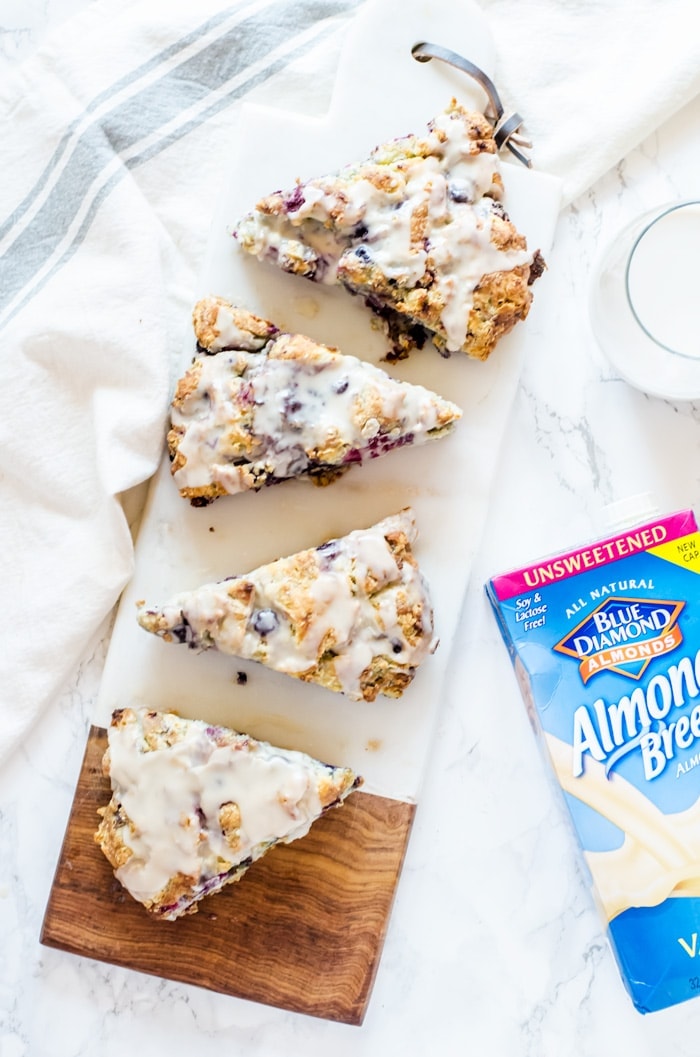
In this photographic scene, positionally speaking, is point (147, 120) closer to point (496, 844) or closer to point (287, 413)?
point (287, 413)

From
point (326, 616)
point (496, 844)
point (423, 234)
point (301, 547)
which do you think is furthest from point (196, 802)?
point (423, 234)

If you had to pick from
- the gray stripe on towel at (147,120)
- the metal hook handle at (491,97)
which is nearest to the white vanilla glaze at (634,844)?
the metal hook handle at (491,97)

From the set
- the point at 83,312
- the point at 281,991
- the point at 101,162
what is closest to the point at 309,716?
the point at 281,991

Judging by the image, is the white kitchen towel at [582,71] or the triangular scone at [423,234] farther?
the white kitchen towel at [582,71]

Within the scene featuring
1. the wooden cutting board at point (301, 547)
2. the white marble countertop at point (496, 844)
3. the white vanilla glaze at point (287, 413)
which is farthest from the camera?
the white marble countertop at point (496, 844)

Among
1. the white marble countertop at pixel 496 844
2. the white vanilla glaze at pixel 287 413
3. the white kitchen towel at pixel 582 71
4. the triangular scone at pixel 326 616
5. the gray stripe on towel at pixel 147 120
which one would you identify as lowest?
the white marble countertop at pixel 496 844

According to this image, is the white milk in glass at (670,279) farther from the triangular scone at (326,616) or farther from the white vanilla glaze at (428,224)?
the triangular scone at (326,616)

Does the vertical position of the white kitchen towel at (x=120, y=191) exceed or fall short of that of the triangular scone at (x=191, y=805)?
it exceeds it
